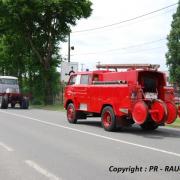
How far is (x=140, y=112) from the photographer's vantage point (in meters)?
15.9

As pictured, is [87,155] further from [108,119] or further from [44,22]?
[44,22]

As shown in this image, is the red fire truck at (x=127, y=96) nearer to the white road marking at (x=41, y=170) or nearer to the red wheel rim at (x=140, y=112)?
the red wheel rim at (x=140, y=112)

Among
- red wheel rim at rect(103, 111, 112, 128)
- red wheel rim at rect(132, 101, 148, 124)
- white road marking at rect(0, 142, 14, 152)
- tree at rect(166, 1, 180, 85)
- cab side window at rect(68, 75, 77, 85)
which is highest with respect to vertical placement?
tree at rect(166, 1, 180, 85)

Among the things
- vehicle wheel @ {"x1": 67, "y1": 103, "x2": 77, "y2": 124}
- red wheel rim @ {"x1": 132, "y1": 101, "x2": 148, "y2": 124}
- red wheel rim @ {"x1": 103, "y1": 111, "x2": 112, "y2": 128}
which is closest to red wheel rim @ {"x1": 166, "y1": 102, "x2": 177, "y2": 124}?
red wheel rim @ {"x1": 132, "y1": 101, "x2": 148, "y2": 124}

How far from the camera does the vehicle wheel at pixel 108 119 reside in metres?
17.0

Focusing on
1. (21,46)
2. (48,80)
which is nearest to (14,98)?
(48,80)

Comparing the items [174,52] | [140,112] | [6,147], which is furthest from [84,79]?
[174,52]

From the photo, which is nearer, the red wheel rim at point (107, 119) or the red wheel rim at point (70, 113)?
the red wheel rim at point (107, 119)

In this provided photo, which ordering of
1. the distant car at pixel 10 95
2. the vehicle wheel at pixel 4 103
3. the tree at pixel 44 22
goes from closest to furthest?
1. the vehicle wheel at pixel 4 103
2. the distant car at pixel 10 95
3. the tree at pixel 44 22

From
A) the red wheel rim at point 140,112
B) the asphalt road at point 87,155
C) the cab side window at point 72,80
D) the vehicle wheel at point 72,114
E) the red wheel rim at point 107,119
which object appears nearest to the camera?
the asphalt road at point 87,155

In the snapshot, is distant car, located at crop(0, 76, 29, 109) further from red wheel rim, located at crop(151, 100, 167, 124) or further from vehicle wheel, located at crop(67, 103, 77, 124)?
red wheel rim, located at crop(151, 100, 167, 124)

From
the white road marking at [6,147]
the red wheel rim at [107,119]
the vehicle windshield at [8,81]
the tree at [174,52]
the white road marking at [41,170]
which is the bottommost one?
the white road marking at [41,170]

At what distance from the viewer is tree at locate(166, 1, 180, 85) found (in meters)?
55.8

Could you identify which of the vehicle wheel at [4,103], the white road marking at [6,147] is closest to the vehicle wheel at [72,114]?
the white road marking at [6,147]
